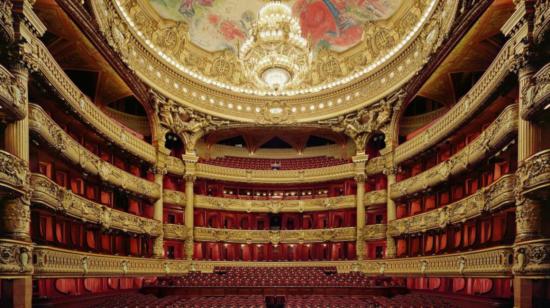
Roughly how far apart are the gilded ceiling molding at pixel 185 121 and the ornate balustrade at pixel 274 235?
439 centimetres

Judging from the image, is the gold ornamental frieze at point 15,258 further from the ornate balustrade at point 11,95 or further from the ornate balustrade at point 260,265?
the ornate balustrade at point 11,95

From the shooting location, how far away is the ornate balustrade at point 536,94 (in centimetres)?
674

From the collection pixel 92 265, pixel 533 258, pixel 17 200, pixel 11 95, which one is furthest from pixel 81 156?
pixel 533 258

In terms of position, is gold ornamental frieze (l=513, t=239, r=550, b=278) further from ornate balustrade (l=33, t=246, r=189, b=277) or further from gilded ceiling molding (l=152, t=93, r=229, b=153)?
gilded ceiling molding (l=152, t=93, r=229, b=153)

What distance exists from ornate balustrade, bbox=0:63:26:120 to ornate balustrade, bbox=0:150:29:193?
838mm

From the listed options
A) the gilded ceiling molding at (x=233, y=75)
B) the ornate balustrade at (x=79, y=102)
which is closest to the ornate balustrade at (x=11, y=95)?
the ornate balustrade at (x=79, y=102)

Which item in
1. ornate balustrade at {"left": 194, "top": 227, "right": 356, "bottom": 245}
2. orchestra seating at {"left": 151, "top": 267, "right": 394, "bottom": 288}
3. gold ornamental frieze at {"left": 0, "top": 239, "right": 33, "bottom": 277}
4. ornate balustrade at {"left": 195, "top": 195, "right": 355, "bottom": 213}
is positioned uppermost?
gold ornamental frieze at {"left": 0, "top": 239, "right": 33, "bottom": 277}

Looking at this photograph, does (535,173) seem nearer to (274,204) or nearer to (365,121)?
(365,121)

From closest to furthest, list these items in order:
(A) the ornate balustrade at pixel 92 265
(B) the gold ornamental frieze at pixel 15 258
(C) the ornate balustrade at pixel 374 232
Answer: (B) the gold ornamental frieze at pixel 15 258, (A) the ornate balustrade at pixel 92 265, (C) the ornate balustrade at pixel 374 232

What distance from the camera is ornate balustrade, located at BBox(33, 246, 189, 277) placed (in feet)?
28.2

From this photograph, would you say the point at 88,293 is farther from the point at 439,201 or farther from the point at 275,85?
the point at 439,201

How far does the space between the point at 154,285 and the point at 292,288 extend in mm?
5431

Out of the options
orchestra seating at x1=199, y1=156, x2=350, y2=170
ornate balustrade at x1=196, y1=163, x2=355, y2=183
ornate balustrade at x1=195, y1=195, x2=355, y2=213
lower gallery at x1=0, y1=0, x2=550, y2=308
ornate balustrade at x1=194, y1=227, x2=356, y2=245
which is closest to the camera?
lower gallery at x1=0, y1=0, x2=550, y2=308

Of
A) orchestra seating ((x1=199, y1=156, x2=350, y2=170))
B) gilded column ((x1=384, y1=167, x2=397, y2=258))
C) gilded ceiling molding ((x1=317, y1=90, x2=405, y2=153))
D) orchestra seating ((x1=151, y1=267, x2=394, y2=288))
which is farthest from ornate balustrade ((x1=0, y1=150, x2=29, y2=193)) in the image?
gilded ceiling molding ((x1=317, y1=90, x2=405, y2=153))
